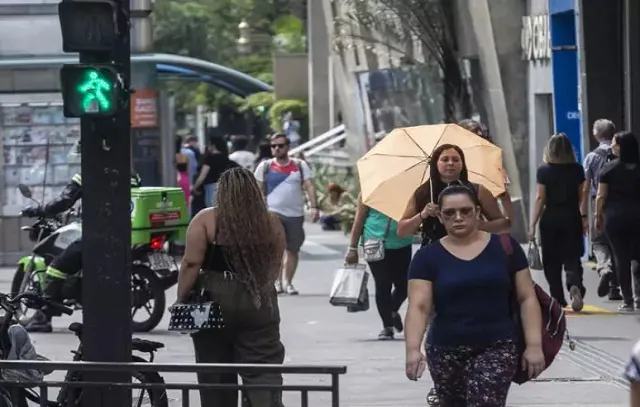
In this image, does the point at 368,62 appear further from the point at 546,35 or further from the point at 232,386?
the point at 232,386

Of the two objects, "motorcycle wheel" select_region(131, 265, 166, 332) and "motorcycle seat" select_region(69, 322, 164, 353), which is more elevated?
"motorcycle seat" select_region(69, 322, 164, 353)

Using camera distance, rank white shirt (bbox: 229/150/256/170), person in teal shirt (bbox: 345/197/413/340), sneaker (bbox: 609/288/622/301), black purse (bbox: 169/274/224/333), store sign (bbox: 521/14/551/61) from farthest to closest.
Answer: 1. white shirt (bbox: 229/150/256/170)
2. store sign (bbox: 521/14/551/61)
3. sneaker (bbox: 609/288/622/301)
4. person in teal shirt (bbox: 345/197/413/340)
5. black purse (bbox: 169/274/224/333)

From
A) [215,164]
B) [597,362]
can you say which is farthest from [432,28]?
[597,362]

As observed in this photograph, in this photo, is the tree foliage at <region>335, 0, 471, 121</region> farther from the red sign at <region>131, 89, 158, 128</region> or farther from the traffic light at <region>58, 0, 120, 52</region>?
the traffic light at <region>58, 0, 120, 52</region>

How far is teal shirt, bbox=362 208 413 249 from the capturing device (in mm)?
12719

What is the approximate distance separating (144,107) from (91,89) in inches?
594

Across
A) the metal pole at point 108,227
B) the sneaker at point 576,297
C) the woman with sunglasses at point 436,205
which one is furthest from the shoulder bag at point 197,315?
the sneaker at point 576,297

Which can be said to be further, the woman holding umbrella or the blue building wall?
the blue building wall

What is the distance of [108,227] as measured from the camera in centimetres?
862

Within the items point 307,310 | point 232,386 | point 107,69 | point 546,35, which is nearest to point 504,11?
point 546,35

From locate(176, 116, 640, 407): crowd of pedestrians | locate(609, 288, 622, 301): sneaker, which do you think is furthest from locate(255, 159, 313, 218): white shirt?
locate(176, 116, 640, 407): crowd of pedestrians

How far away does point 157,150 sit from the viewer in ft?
81.5

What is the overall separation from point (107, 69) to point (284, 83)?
140 ft

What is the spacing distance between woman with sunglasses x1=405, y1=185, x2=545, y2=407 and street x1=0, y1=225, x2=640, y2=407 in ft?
10.4
